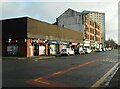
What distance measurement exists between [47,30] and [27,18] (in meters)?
8.76

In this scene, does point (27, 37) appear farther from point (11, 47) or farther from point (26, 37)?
point (11, 47)

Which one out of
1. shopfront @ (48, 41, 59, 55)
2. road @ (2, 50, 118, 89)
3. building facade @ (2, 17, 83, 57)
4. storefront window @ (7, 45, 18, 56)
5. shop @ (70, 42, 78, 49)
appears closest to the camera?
road @ (2, 50, 118, 89)

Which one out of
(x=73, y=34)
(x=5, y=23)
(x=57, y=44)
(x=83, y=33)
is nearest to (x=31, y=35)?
(x=5, y=23)

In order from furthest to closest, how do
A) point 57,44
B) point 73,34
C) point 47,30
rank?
point 73,34 < point 57,44 < point 47,30

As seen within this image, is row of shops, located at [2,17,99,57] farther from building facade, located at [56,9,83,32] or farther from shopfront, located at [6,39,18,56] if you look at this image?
building facade, located at [56,9,83,32]

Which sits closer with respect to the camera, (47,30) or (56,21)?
(47,30)

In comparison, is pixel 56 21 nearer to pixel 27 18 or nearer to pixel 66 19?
pixel 66 19

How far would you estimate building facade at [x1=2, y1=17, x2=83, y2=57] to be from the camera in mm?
45812

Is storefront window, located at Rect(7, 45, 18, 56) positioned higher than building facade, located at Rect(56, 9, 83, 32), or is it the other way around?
building facade, located at Rect(56, 9, 83, 32)

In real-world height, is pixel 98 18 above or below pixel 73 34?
above

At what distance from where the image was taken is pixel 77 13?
8644 centimetres

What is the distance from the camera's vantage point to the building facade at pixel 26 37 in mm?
45812

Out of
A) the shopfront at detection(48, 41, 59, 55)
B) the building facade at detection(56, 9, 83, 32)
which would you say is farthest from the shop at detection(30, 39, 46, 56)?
the building facade at detection(56, 9, 83, 32)

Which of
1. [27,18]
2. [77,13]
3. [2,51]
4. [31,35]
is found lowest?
[2,51]
